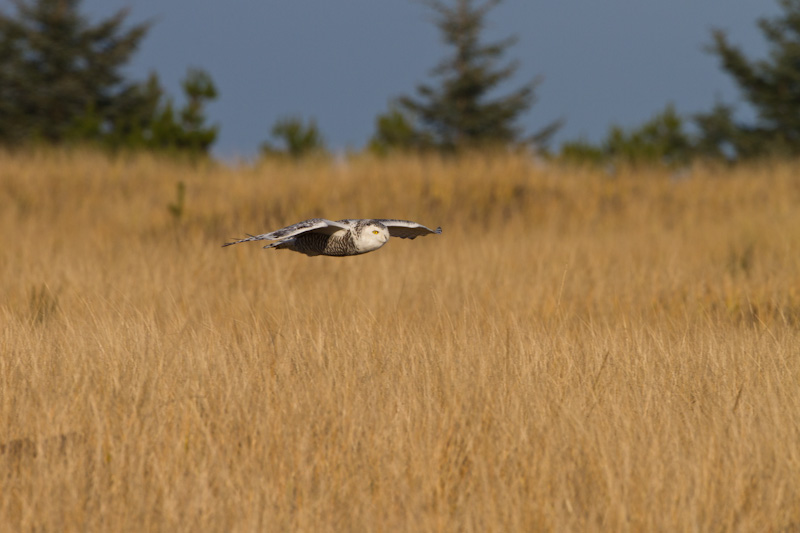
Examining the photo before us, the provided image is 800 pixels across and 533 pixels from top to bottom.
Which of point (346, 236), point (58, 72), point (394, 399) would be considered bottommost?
point (394, 399)

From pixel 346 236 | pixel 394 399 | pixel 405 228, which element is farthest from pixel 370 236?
pixel 394 399

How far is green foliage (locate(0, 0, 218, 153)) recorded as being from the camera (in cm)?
2470

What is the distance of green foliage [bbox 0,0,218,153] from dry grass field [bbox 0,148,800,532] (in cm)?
1754

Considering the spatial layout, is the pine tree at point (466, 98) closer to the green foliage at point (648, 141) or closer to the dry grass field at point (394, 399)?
the green foliage at point (648, 141)

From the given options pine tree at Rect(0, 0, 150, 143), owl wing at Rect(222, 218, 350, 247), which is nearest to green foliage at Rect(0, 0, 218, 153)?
pine tree at Rect(0, 0, 150, 143)

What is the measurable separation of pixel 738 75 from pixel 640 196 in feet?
45.4

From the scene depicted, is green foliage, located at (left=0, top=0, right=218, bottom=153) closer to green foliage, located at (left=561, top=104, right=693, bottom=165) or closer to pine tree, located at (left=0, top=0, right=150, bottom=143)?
pine tree, located at (left=0, top=0, right=150, bottom=143)

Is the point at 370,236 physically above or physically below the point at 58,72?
below

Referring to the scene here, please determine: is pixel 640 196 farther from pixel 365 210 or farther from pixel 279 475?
pixel 279 475

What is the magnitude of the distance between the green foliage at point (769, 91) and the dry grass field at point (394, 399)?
58.1ft

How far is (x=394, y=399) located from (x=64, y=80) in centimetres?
2443

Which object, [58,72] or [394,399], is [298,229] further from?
[58,72]

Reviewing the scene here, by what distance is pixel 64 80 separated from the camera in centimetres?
2520

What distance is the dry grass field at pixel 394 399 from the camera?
9.98ft
